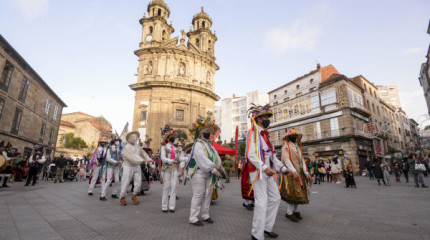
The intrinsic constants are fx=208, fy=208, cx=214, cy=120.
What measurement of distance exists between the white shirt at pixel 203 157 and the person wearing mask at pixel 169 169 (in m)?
1.33

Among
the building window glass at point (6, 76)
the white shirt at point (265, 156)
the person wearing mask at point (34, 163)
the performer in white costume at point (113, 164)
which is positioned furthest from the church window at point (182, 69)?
the white shirt at point (265, 156)

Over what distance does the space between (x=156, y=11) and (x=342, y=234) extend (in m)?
38.7

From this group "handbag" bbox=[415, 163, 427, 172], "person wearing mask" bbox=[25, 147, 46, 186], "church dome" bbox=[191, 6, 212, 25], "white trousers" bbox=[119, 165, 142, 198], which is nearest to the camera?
"white trousers" bbox=[119, 165, 142, 198]

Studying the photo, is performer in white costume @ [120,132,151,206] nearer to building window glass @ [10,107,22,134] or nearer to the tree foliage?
building window glass @ [10,107,22,134]

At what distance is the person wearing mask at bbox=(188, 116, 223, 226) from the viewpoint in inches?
146

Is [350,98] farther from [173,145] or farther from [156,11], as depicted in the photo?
[156,11]

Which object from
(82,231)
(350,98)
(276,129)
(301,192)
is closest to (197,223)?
(82,231)

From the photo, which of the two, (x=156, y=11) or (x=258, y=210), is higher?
(x=156, y=11)

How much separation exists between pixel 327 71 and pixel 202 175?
99.0 ft

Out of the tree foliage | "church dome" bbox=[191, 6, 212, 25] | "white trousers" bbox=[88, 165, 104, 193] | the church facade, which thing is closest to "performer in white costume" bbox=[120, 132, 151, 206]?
"white trousers" bbox=[88, 165, 104, 193]

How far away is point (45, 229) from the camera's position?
315 centimetres

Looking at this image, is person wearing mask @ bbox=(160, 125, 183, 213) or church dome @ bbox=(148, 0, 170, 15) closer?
person wearing mask @ bbox=(160, 125, 183, 213)

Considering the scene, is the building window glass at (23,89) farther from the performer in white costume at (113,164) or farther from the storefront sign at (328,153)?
the storefront sign at (328,153)

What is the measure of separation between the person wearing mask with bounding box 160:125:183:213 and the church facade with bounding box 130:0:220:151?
75.6 ft
